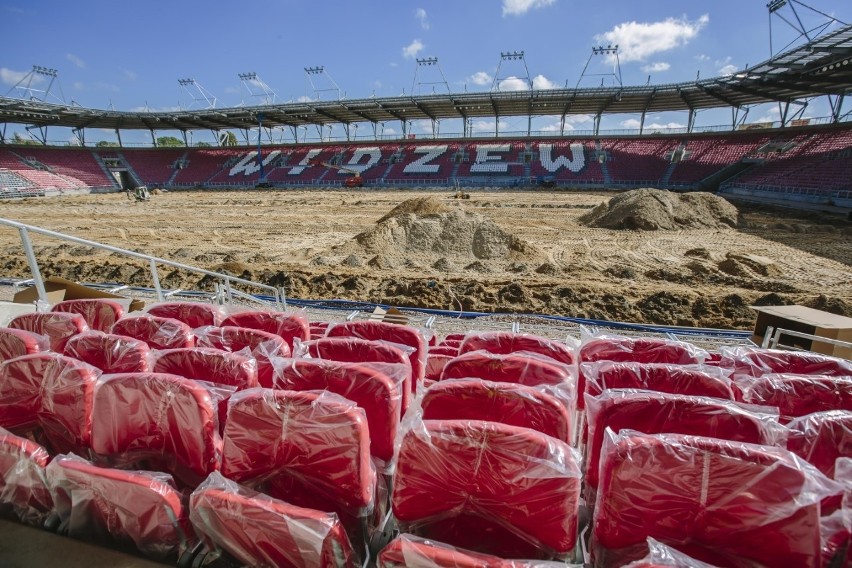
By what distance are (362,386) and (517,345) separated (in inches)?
68.7

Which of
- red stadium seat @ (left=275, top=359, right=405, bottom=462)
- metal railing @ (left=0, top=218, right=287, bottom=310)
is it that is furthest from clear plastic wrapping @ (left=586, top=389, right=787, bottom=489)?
metal railing @ (left=0, top=218, right=287, bottom=310)

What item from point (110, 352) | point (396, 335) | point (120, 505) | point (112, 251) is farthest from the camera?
point (112, 251)

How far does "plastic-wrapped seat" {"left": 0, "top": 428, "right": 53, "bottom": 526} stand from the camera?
7.07 ft

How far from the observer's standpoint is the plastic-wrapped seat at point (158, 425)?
2.19 meters

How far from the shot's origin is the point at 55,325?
3.68 metres

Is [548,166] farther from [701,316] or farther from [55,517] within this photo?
[55,517]

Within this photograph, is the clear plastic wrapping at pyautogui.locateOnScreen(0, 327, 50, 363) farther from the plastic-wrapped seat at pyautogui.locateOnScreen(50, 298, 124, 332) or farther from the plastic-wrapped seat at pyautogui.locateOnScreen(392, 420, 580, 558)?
the plastic-wrapped seat at pyautogui.locateOnScreen(392, 420, 580, 558)

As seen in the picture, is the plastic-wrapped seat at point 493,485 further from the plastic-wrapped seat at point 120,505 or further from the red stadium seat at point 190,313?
the red stadium seat at point 190,313

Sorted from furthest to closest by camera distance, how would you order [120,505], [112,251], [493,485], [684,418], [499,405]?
[112,251] → [499,405] → [684,418] → [120,505] → [493,485]

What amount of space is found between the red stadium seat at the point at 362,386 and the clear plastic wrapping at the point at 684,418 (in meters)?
1.18

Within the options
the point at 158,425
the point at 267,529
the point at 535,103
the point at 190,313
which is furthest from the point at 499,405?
the point at 535,103

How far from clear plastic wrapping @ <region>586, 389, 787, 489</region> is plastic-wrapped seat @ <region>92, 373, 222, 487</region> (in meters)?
2.14

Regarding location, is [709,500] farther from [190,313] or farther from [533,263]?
[533,263]

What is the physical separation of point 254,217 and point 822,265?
83.2 feet
